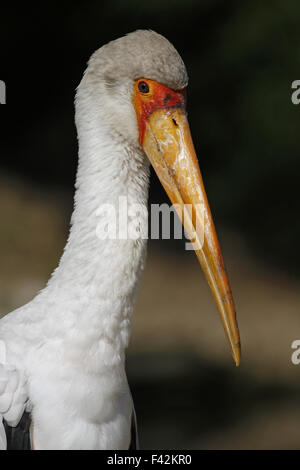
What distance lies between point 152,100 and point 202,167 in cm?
456

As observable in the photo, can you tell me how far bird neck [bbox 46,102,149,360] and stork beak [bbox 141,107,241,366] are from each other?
104mm

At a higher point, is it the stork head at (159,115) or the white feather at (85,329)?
the stork head at (159,115)

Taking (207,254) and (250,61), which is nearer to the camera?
(207,254)

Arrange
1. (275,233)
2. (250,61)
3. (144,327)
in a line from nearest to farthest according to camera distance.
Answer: (144,327)
(250,61)
(275,233)

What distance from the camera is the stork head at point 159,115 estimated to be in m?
2.01

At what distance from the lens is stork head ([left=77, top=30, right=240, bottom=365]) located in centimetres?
201

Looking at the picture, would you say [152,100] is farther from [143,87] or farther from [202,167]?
[202,167]

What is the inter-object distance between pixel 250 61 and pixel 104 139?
4.40 metres

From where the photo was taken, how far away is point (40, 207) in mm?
6727

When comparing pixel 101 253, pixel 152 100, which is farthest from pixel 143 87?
pixel 101 253

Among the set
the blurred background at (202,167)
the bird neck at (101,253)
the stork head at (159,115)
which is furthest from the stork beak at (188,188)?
the blurred background at (202,167)

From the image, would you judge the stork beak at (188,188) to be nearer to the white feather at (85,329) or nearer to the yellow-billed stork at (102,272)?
the yellow-billed stork at (102,272)
